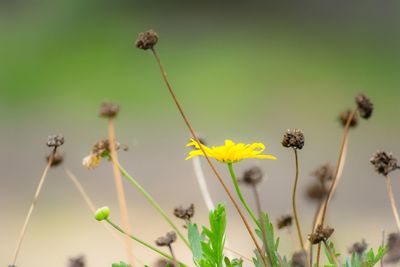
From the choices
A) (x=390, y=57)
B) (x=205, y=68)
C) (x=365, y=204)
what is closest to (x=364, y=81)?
(x=390, y=57)

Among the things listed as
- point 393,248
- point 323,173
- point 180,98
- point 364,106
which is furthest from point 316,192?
point 180,98

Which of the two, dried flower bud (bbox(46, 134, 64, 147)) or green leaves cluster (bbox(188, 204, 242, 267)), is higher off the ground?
dried flower bud (bbox(46, 134, 64, 147))

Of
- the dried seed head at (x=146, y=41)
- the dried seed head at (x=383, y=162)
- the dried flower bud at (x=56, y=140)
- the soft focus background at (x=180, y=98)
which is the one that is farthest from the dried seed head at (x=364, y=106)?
the soft focus background at (x=180, y=98)

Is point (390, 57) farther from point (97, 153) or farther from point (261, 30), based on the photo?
point (97, 153)

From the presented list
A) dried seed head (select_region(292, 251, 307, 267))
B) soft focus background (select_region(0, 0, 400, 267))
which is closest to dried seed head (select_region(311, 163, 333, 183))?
dried seed head (select_region(292, 251, 307, 267))

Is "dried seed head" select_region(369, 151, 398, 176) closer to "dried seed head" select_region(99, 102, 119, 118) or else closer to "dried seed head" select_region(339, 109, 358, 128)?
"dried seed head" select_region(339, 109, 358, 128)

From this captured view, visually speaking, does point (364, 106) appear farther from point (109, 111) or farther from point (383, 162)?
point (109, 111)
